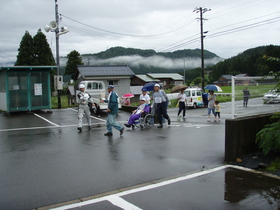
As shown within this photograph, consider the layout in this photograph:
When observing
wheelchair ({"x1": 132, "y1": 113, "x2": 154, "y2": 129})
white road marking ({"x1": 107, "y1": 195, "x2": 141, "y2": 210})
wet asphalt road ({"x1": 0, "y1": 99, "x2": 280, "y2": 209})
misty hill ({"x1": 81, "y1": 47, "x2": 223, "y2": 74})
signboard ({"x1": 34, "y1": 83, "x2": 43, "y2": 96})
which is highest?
misty hill ({"x1": 81, "y1": 47, "x2": 223, "y2": 74})

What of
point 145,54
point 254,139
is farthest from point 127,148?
point 145,54

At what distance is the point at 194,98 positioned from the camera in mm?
28734

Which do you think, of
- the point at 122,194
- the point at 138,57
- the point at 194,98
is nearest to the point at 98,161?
the point at 122,194

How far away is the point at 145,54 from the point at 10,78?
98116mm

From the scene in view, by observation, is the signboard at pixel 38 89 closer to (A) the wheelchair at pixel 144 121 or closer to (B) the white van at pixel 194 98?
(A) the wheelchair at pixel 144 121

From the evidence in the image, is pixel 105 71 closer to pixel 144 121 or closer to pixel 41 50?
pixel 41 50

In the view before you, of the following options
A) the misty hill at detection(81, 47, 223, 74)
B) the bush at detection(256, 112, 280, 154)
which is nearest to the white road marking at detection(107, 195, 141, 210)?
the bush at detection(256, 112, 280, 154)

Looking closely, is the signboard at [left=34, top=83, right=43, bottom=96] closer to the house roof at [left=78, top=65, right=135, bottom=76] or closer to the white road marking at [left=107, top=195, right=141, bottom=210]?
the white road marking at [left=107, top=195, right=141, bottom=210]

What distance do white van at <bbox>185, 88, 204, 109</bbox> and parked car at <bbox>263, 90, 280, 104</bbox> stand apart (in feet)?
68.3

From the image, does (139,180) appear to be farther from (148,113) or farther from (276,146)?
(148,113)

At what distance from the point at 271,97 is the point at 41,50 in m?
47.6

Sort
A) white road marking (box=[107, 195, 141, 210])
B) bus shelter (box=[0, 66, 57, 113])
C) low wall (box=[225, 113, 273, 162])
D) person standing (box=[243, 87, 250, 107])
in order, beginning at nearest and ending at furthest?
white road marking (box=[107, 195, 141, 210])
low wall (box=[225, 113, 273, 162])
person standing (box=[243, 87, 250, 107])
bus shelter (box=[0, 66, 57, 113])

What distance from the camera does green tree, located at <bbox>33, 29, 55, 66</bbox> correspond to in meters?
49.1

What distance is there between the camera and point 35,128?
1245 centimetres
